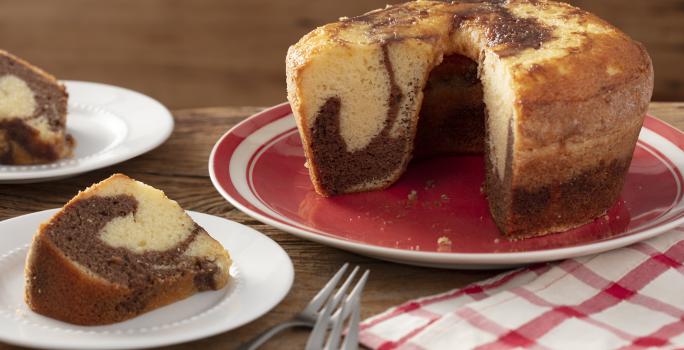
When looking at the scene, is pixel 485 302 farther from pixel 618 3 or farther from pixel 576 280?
pixel 618 3

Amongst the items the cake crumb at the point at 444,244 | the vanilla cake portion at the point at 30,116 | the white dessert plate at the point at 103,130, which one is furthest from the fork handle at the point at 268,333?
the vanilla cake portion at the point at 30,116

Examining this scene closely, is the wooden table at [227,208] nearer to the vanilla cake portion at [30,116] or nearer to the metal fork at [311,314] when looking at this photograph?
the metal fork at [311,314]

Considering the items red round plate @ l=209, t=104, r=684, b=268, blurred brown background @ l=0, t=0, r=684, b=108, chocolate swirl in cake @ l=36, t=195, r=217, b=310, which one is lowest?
blurred brown background @ l=0, t=0, r=684, b=108

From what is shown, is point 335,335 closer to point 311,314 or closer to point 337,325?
point 337,325

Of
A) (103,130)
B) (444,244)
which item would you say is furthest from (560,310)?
(103,130)

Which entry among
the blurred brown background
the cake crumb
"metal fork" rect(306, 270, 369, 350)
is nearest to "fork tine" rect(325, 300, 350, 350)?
"metal fork" rect(306, 270, 369, 350)

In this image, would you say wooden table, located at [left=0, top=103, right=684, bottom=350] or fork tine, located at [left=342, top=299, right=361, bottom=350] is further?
wooden table, located at [left=0, top=103, right=684, bottom=350]

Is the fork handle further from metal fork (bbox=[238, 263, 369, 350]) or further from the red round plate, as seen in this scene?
the red round plate

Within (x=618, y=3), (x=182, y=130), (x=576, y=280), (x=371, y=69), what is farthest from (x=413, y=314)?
(x=618, y=3)
